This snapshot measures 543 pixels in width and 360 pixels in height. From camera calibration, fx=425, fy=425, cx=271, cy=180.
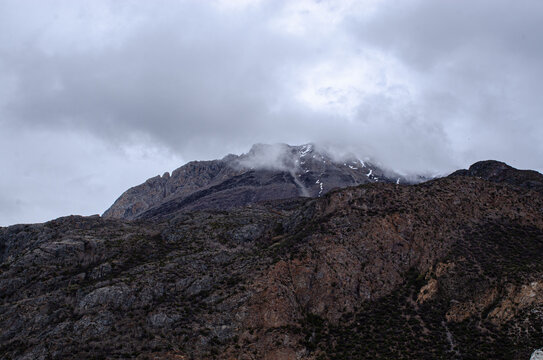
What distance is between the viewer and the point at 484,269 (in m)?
71.8

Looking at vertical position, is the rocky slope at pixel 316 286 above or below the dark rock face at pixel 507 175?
below

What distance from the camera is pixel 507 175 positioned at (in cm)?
12450

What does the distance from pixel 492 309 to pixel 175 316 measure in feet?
163

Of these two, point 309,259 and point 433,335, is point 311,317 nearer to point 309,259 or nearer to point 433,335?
point 309,259

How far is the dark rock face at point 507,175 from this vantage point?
11394cm

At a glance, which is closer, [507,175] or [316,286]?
[316,286]

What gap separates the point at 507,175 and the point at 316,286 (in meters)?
81.4

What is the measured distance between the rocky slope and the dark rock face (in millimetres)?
24744

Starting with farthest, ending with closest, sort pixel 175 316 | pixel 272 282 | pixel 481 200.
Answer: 1. pixel 481 200
2. pixel 272 282
3. pixel 175 316

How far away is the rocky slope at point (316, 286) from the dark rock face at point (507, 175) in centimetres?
2474

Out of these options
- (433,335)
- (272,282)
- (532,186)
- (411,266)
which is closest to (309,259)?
(272,282)

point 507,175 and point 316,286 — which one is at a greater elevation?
point 507,175

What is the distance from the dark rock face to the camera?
114 m

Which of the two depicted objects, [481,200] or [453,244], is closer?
[453,244]
